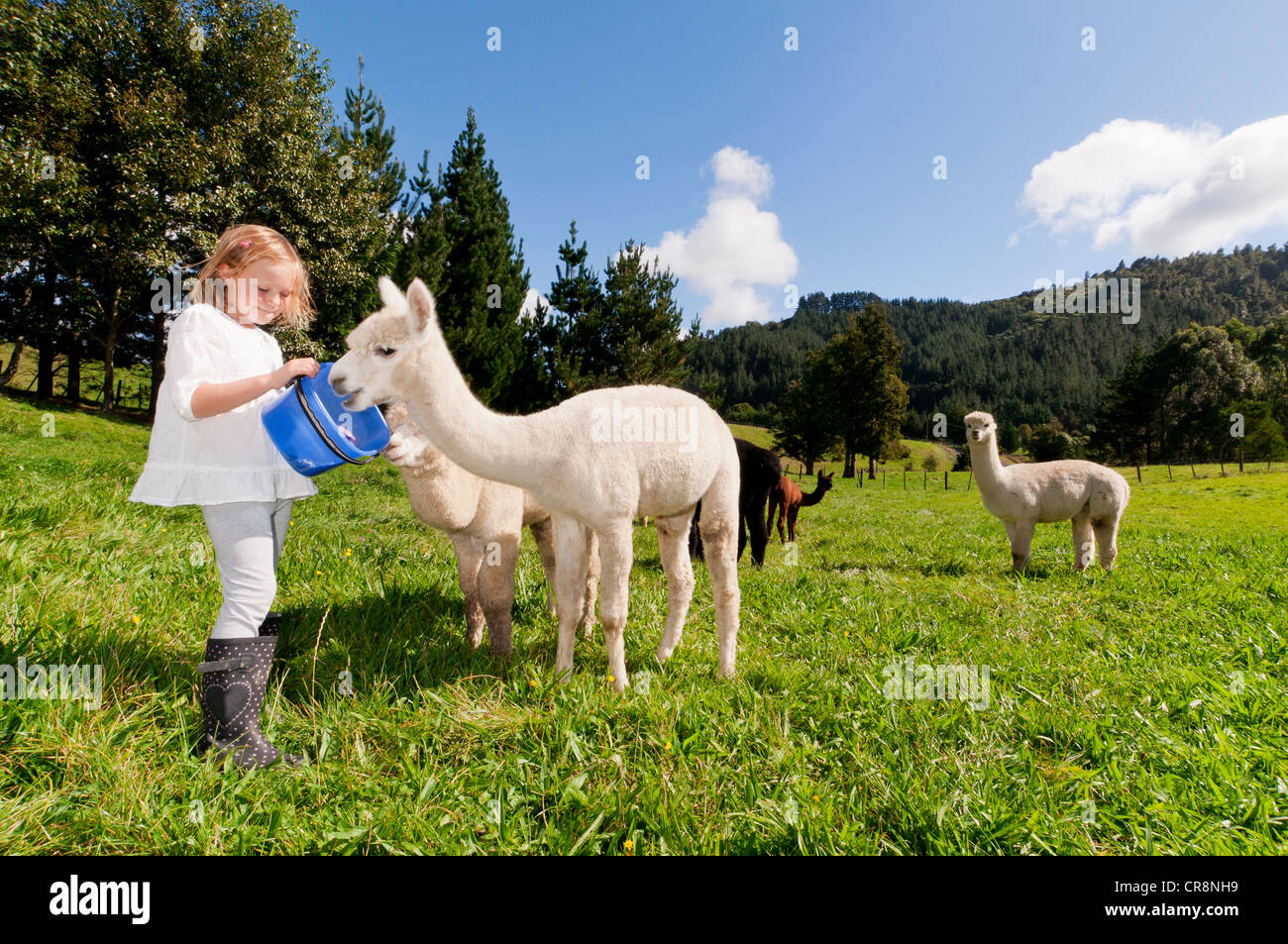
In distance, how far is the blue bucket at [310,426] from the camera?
2.50 metres

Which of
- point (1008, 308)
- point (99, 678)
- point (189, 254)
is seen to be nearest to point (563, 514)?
point (99, 678)

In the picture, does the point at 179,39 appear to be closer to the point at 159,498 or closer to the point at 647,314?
the point at 647,314

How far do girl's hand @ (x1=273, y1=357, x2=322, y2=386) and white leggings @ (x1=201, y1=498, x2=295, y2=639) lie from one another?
0.62 metres

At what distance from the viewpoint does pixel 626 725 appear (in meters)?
2.78

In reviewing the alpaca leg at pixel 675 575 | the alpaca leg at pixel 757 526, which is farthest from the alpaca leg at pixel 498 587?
the alpaca leg at pixel 757 526

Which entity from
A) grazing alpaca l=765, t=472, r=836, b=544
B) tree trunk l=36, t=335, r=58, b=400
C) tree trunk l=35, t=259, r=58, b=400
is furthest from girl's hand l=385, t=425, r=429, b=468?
tree trunk l=36, t=335, r=58, b=400

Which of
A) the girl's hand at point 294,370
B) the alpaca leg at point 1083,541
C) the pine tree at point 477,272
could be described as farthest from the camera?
the pine tree at point 477,272

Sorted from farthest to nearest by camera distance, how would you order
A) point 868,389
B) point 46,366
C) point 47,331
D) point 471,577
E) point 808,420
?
1. point 808,420
2. point 868,389
3. point 46,366
4. point 47,331
5. point 471,577

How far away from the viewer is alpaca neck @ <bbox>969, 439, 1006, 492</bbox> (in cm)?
728

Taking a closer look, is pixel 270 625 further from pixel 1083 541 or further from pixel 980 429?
pixel 1083 541

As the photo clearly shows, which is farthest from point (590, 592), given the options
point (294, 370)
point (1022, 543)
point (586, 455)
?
point (1022, 543)

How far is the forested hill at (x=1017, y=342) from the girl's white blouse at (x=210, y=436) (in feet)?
235

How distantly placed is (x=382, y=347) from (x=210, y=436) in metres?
0.92

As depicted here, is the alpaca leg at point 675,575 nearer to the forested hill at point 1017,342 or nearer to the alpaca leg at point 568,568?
the alpaca leg at point 568,568
